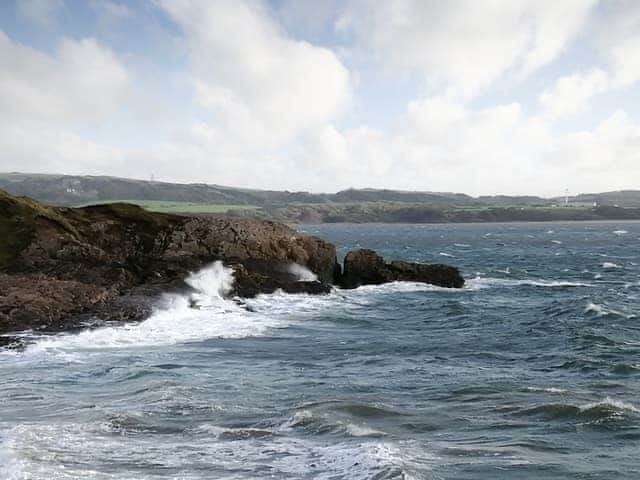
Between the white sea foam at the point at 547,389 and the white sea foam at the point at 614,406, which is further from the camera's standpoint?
the white sea foam at the point at 547,389

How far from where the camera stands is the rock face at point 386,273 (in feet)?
138

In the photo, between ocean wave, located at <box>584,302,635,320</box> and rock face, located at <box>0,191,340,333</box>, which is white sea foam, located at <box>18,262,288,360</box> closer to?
rock face, located at <box>0,191,340,333</box>

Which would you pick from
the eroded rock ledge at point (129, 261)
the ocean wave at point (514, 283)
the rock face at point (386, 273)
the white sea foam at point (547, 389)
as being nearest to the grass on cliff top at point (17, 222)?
the eroded rock ledge at point (129, 261)

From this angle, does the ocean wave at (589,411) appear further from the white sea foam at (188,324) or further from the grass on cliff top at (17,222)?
the grass on cliff top at (17,222)

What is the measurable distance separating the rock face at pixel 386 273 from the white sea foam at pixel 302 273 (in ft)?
10.0

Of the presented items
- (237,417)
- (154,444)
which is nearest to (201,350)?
(237,417)

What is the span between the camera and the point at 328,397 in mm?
14875

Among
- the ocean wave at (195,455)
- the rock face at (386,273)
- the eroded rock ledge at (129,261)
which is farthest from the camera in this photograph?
the rock face at (386,273)

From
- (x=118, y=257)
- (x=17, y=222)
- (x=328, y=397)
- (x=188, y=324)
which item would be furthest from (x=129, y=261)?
(x=328, y=397)

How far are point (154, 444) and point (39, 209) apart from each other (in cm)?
2469

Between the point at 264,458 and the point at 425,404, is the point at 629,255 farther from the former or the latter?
the point at 264,458

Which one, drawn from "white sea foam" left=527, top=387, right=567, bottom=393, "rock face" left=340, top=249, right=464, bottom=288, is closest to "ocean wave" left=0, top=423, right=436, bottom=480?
"white sea foam" left=527, top=387, right=567, bottom=393

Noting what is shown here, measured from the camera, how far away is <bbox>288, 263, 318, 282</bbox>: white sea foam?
3859 cm

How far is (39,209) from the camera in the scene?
32.4m
